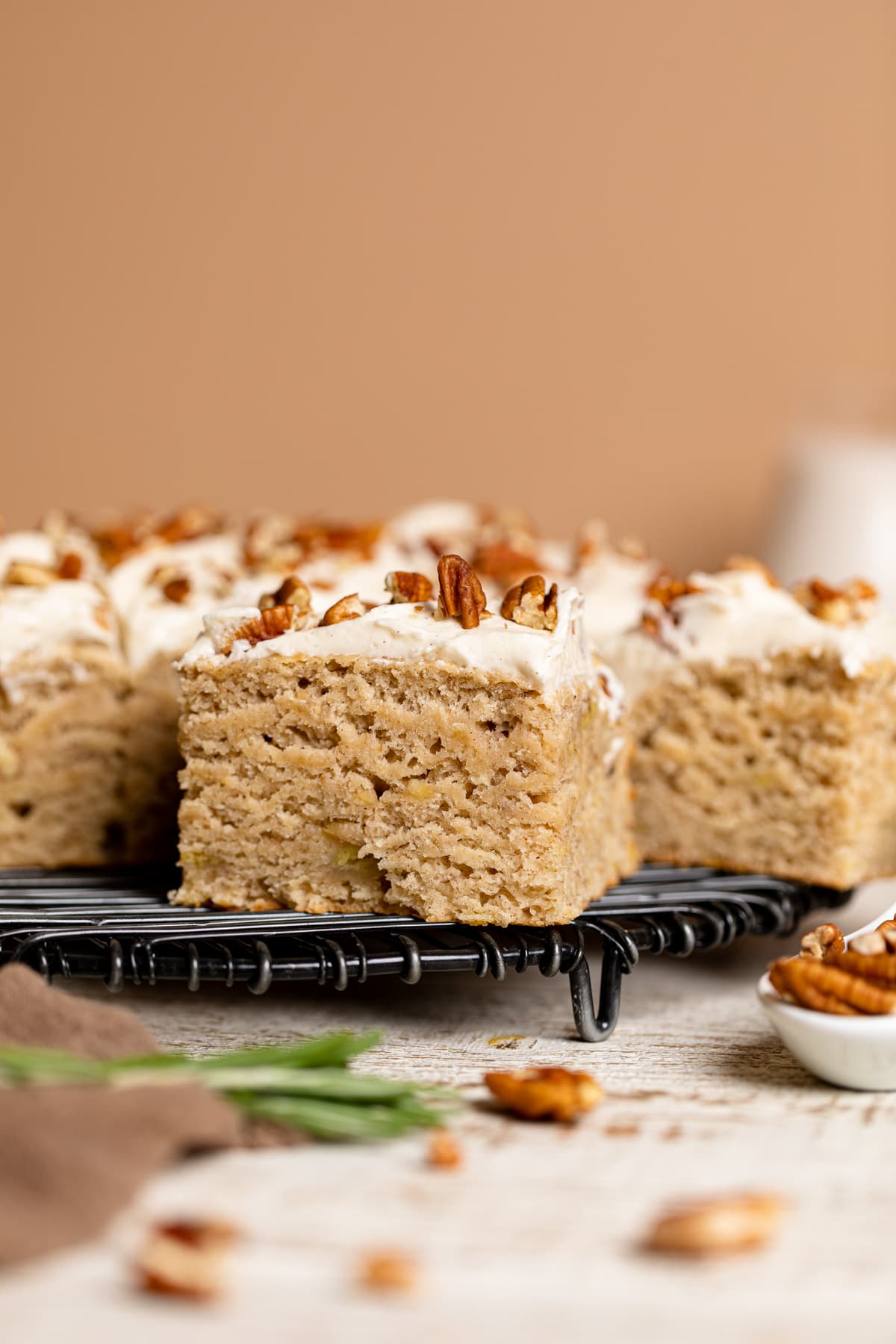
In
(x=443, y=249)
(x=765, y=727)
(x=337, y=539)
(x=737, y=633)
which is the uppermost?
(x=443, y=249)

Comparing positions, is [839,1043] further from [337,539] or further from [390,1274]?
[337,539]

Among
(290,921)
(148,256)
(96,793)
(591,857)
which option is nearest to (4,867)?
(96,793)

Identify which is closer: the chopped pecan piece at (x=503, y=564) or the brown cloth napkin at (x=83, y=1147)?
the brown cloth napkin at (x=83, y=1147)

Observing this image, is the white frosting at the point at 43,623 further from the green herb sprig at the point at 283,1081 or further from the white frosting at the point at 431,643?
the green herb sprig at the point at 283,1081

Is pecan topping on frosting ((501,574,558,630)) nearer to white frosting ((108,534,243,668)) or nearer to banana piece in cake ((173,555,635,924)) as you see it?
banana piece in cake ((173,555,635,924))

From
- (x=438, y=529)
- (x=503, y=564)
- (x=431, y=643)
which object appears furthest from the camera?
(x=438, y=529)

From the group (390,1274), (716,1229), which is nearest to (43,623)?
(390,1274)

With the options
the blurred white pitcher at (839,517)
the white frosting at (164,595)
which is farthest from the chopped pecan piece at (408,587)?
the blurred white pitcher at (839,517)

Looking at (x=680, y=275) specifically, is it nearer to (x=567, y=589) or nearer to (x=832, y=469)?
(x=832, y=469)
